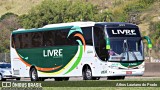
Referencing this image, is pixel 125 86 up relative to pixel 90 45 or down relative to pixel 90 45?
down

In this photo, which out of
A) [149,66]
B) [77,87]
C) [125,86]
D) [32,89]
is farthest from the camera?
[149,66]

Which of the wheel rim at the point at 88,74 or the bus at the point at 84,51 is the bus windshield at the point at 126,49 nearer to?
the bus at the point at 84,51

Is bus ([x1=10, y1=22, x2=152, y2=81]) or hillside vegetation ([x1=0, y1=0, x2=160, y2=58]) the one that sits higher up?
hillside vegetation ([x1=0, y1=0, x2=160, y2=58])

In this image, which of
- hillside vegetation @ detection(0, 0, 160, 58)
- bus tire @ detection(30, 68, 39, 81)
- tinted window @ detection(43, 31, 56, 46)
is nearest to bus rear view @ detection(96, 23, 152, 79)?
tinted window @ detection(43, 31, 56, 46)

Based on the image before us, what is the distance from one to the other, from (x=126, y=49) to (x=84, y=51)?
8.81 feet

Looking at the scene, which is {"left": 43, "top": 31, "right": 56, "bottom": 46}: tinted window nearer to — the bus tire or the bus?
the bus

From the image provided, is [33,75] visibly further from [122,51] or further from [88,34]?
[122,51]

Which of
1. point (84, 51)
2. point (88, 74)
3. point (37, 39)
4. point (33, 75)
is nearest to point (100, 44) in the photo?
point (84, 51)

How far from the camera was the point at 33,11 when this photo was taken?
97938 millimetres

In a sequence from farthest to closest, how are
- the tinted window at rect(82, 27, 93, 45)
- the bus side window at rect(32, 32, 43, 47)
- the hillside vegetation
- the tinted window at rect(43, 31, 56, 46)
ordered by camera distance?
1. the hillside vegetation
2. the bus side window at rect(32, 32, 43, 47)
3. the tinted window at rect(43, 31, 56, 46)
4. the tinted window at rect(82, 27, 93, 45)

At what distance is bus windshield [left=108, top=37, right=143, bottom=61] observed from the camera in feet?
117

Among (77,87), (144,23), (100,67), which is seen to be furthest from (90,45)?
(144,23)

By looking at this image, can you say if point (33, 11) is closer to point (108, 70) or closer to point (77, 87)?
point (108, 70)

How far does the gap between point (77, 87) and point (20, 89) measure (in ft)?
14.0
